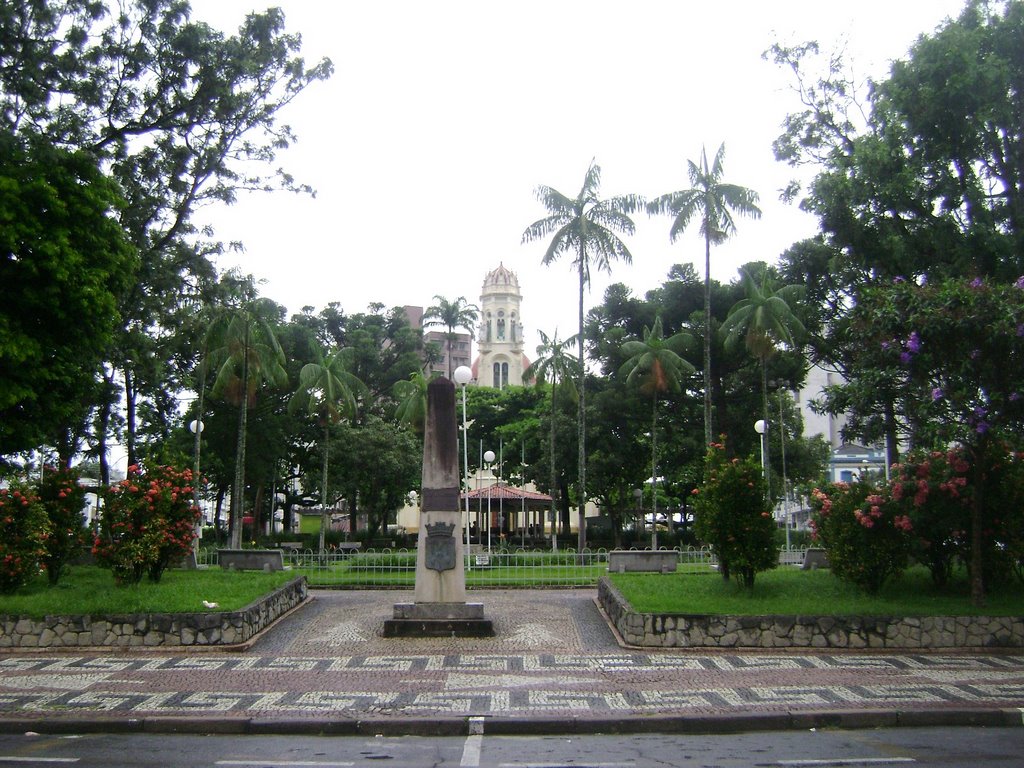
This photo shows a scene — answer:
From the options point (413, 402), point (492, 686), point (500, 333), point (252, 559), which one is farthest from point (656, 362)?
point (500, 333)

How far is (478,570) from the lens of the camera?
2592cm

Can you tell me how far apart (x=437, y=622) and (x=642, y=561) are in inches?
331

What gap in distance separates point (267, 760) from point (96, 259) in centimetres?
1422

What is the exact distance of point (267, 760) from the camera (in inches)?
336

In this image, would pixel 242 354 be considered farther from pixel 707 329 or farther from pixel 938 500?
pixel 938 500

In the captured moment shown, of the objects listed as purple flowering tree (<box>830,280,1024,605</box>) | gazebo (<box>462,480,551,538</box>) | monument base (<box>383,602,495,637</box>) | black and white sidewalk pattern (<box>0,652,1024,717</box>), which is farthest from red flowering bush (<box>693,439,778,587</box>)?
gazebo (<box>462,480,551,538</box>)

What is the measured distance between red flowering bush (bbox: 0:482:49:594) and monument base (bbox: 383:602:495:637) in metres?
6.68

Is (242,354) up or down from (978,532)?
up

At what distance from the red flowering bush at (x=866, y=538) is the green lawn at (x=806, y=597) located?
418mm

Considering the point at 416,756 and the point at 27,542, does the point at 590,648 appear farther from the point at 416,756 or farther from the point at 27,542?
the point at 27,542

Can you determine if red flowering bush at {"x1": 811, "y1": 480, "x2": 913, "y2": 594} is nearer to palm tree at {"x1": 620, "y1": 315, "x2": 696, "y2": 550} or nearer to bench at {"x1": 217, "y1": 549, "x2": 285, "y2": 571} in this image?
bench at {"x1": 217, "y1": 549, "x2": 285, "y2": 571}

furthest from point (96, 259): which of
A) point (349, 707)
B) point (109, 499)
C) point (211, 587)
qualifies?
point (349, 707)

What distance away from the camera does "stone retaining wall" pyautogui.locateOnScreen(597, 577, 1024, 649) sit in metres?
14.8

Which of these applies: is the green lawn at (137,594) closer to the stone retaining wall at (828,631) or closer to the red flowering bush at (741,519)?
the stone retaining wall at (828,631)
